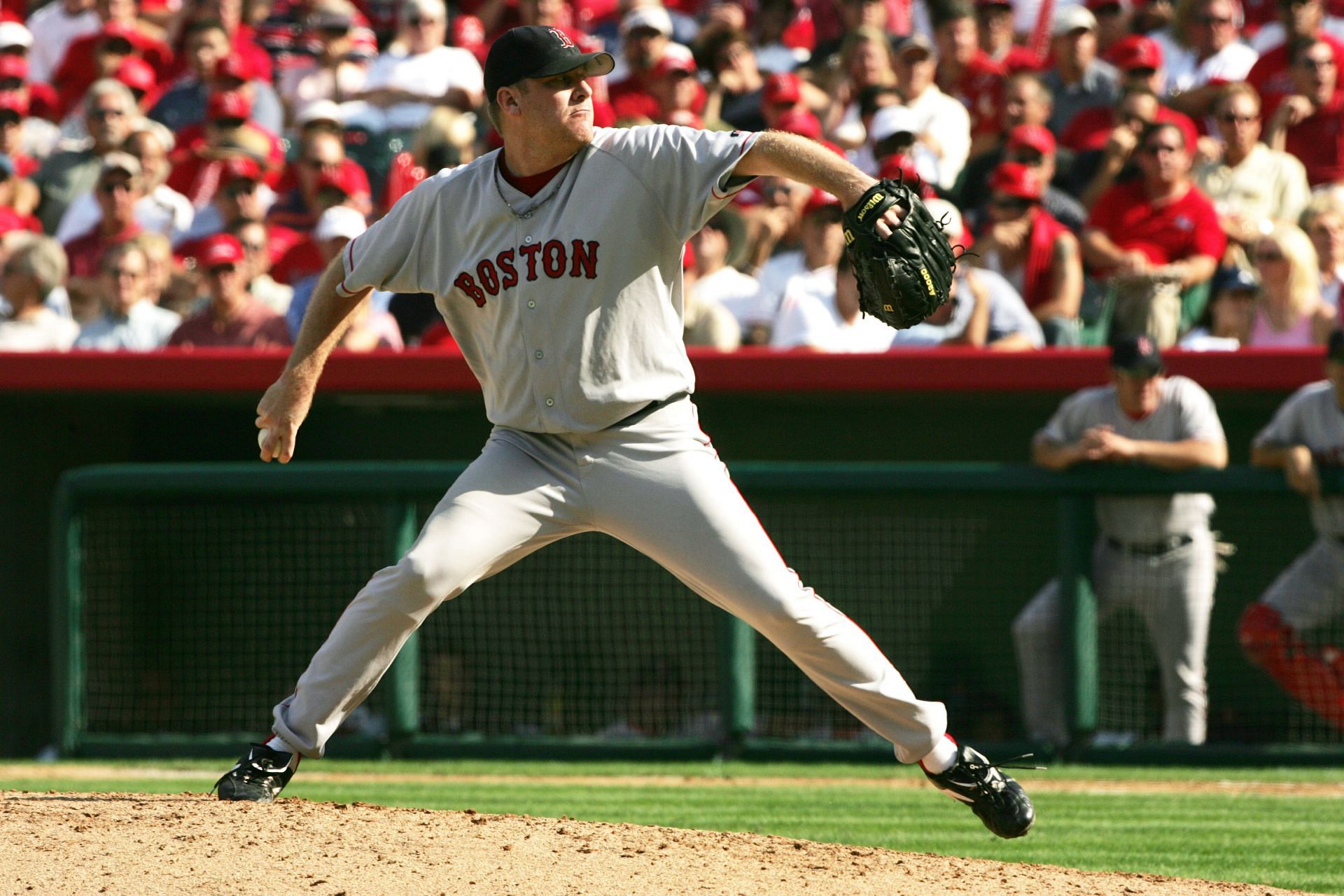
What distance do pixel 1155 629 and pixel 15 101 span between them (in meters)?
7.34

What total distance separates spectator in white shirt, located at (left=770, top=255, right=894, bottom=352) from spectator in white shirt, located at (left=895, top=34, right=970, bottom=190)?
4.82 ft

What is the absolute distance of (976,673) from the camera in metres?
7.29

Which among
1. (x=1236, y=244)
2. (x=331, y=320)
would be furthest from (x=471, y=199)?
(x=1236, y=244)

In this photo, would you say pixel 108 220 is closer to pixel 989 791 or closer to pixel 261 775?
pixel 261 775

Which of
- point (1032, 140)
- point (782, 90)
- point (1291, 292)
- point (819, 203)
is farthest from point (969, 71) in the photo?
point (1291, 292)

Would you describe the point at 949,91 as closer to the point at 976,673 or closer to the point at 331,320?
the point at 976,673

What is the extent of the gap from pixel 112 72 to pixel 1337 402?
7.43 meters

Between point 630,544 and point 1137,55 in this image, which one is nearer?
point 630,544

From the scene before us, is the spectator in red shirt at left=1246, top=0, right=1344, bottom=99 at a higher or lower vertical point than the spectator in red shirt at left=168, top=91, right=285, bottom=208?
higher

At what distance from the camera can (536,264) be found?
382 cm

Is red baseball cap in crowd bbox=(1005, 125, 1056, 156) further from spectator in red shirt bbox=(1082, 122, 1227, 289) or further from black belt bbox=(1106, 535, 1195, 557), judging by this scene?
black belt bbox=(1106, 535, 1195, 557)

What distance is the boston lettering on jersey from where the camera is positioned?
380 cm

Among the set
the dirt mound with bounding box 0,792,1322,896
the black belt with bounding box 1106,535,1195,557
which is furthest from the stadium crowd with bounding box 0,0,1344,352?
the dirt mound with bounding box 0,792,1322,896

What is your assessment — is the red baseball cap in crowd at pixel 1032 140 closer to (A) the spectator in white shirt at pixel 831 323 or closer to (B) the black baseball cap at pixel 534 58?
(A) the spectator in white shirt at pixel 831 323
